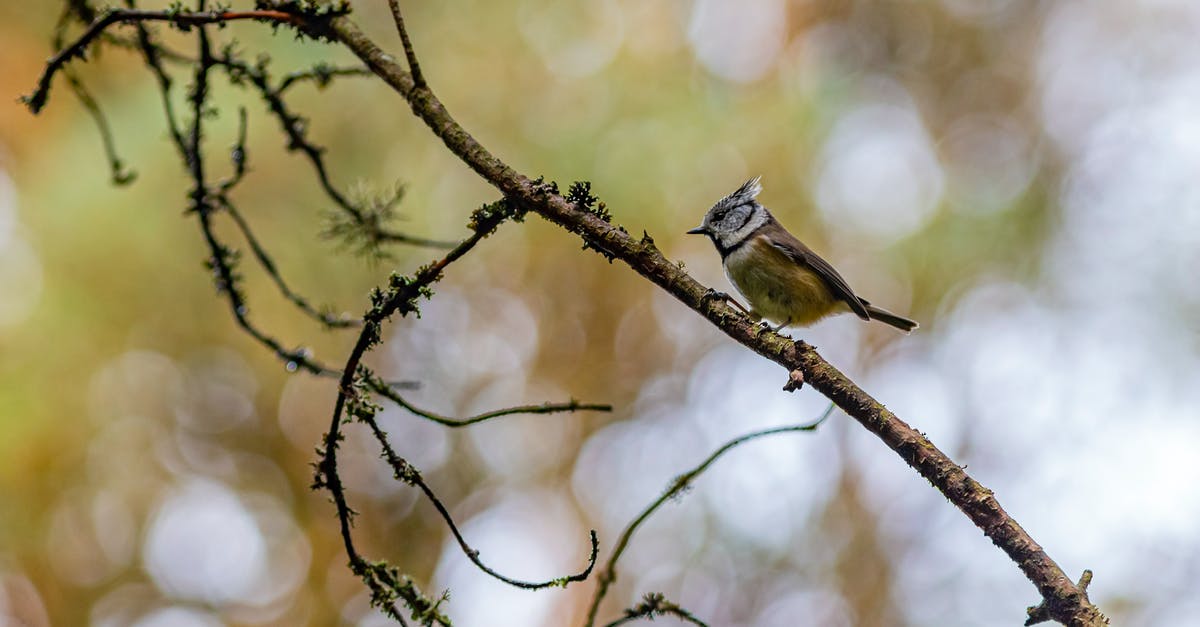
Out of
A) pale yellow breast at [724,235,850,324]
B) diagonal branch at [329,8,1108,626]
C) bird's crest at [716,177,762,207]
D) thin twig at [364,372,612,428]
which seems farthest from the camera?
bird's crest at [716,177,762,207]

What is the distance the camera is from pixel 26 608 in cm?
453

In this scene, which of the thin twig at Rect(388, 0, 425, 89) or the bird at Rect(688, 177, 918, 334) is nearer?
the thin twig at Rect(388, 0, 425, 89)

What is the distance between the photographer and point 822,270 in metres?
2.88

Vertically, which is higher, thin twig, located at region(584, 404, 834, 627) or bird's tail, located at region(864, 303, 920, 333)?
bird's tail, located at region(864, 303, 920, 333)

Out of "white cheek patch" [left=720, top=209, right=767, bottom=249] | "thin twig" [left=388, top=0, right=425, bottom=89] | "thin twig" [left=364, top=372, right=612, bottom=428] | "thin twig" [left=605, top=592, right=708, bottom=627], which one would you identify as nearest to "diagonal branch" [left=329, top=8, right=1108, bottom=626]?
"thin twig" [left=388, top=0, right=425, bottom=89]

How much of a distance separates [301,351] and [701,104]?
379cm

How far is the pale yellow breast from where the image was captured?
2820 millimetres

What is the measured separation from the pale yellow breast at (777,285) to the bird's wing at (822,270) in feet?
0.05

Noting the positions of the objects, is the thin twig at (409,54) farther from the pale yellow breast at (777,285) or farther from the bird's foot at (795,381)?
the pale yellow breast at (777,285)

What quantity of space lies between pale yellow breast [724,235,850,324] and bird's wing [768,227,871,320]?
0.05 ft

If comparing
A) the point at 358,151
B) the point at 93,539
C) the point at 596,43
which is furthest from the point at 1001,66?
the point at 93,539

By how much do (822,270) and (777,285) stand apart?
172mm

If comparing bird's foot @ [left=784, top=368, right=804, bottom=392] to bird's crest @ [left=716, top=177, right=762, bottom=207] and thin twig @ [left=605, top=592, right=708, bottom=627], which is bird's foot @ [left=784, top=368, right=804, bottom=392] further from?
bird's crest @ [left=716, top=177, right=762, bottom=207]

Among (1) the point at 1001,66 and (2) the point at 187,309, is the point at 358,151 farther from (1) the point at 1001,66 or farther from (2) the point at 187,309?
(1) the point at 1001,66
